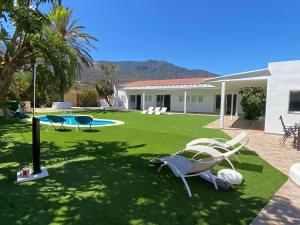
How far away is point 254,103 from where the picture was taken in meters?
22.2

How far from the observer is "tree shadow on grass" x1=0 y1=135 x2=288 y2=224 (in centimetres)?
385

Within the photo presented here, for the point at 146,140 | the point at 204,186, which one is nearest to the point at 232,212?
the point at 204,186

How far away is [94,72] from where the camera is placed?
79.1 metres

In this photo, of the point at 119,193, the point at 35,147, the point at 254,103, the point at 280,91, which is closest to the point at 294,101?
the point at 280,91

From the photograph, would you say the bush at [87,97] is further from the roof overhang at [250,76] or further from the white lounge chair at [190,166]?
the white lounge chair at [190,166]

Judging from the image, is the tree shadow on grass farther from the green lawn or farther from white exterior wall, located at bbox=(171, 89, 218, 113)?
white exterior wall, located at bbox=(171, 89, 218, 113)

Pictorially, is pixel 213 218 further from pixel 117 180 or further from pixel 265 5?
pixel 265 5

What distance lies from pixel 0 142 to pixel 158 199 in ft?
26.1

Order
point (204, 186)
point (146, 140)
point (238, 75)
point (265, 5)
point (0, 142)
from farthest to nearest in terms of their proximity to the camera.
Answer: point (265, 5) → point (238, 75) → point (146, 140) → point (0, 142) → point (204, 186)

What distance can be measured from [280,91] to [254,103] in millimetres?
8036

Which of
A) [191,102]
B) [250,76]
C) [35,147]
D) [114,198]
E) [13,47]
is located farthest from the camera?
[191,102]

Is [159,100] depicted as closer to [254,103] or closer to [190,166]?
[254,103]

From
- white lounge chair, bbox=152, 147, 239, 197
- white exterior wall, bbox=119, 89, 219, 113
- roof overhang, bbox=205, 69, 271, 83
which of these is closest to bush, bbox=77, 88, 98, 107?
white exterior wall, bbox=119, 89, 219, 113

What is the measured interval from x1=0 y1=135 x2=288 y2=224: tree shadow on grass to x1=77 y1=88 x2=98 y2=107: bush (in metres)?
35.1
